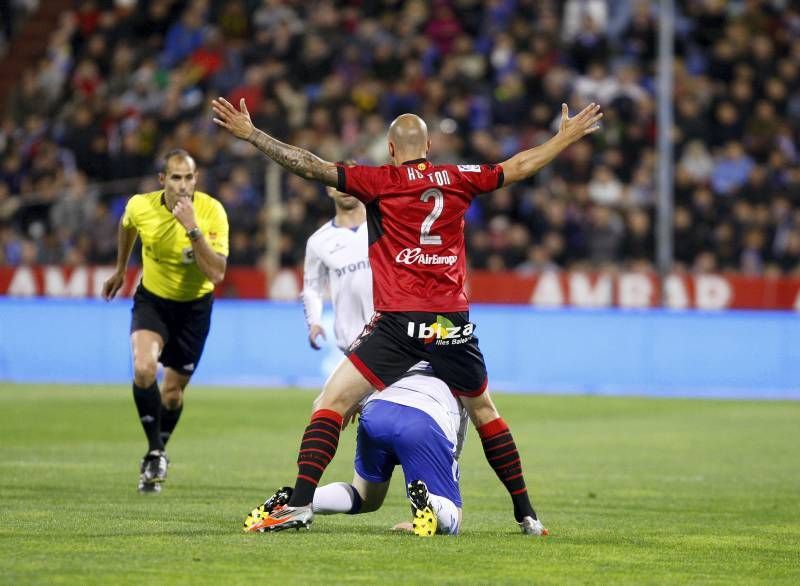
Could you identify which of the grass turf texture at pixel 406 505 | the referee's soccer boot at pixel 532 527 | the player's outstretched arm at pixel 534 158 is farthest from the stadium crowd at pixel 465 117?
the referee's soccer boot at pixel 532 527

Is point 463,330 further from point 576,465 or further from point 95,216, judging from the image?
point 95,216

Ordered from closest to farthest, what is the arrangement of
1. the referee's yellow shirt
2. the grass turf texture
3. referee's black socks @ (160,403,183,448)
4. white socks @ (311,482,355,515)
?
the grass turf texture
white socks @ (311,482,355,515)
the referee's yellow shirt
referee's black socks @ (160,403,183,448)

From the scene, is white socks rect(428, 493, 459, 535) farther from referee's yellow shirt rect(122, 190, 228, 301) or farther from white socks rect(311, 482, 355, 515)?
referee's yellow shirt rect(122, 190, 228, 301)

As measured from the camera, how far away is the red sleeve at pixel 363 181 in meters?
8.45

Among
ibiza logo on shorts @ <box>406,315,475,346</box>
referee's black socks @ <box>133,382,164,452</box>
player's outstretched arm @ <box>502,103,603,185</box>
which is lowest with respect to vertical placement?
referee's black socks @ <box>133,382,164,452</box>

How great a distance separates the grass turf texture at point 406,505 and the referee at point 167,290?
598 millimetres

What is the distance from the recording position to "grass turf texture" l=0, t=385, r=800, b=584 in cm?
726

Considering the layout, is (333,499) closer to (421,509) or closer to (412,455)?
(412,455)

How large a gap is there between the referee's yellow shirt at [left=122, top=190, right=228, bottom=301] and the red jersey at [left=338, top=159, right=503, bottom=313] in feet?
11.3

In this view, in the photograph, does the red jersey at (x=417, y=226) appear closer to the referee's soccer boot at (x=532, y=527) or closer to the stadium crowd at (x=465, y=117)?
the referee's soccer boot at (x=532, y=527)

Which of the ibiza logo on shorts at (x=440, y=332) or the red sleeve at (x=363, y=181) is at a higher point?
the red sleeve at (x=363, y=181)

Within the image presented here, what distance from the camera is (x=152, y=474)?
11055 mm

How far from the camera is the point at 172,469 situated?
42.0ft

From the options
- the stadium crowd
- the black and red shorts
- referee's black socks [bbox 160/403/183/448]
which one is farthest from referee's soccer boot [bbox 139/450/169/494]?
the stadium crowd
